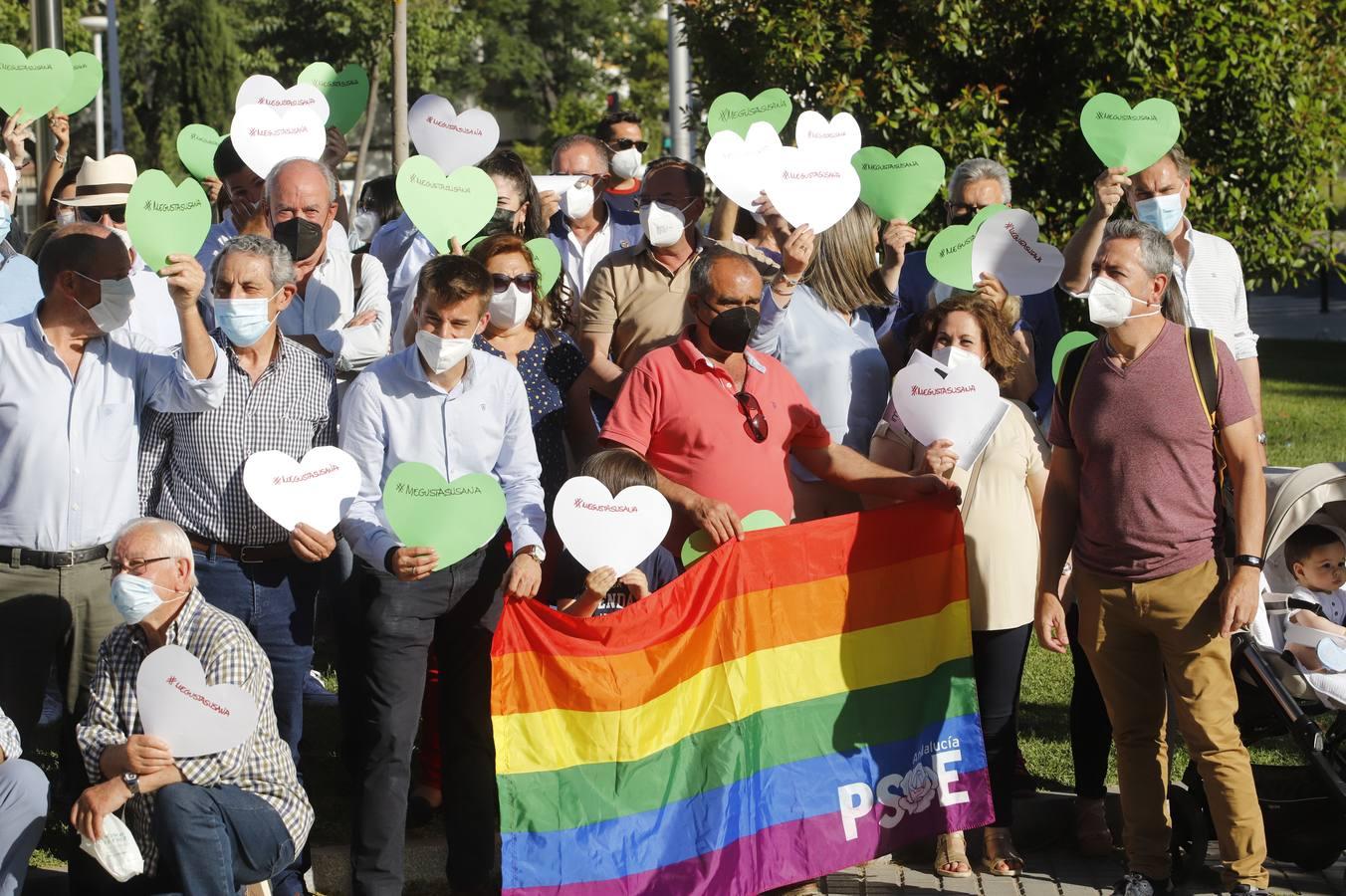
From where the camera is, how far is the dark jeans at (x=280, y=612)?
489 cm

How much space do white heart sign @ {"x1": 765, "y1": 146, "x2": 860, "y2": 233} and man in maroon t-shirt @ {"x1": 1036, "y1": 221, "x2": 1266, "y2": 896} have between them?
43.9 inches

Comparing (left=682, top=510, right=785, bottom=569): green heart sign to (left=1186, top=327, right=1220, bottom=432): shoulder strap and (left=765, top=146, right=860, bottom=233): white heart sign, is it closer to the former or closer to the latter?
(left=765, top=146, right=860, bottom=233): white heart sign

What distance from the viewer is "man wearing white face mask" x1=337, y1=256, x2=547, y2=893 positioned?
4828 millimetres

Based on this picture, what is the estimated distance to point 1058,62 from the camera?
971cm

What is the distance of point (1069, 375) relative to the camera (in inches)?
201

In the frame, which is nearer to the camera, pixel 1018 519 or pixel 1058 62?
pixel 1018 519

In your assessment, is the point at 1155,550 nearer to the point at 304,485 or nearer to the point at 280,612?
the point at 304,485

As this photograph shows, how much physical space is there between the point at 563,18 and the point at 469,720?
59.1 m

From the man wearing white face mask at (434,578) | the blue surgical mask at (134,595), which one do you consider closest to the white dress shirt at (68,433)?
the blue surgical mask at (134,595)

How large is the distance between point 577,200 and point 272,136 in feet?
4.17

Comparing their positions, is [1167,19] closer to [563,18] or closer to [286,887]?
[286,887]

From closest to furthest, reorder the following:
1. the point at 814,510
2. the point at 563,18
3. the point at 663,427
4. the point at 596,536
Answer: the point at 596,536, the point at 663,427, the point at 814,510, the point at 563,18

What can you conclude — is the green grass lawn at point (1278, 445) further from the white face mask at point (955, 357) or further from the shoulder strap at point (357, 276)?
the shoulder strap at point (357, 276)

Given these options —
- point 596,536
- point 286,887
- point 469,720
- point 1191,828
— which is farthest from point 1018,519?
point 286,887
